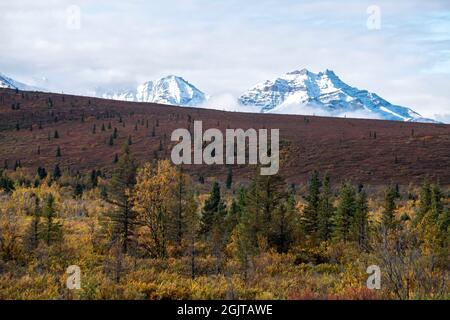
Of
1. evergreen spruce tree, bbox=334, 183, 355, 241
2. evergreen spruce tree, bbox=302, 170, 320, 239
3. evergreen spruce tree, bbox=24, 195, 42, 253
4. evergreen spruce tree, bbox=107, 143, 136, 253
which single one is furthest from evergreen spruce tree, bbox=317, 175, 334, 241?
evergreen spruce tree, bbox=24, 195, 42, 253

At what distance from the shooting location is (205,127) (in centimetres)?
8375

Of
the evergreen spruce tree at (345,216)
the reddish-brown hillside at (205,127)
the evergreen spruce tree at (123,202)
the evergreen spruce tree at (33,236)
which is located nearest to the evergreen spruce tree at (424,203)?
the evergreen spruce tree at (345,216)

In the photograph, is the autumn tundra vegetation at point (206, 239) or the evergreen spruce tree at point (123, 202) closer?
the autumn tundra vegetation at point (206, 239)

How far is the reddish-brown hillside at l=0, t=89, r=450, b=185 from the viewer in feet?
207

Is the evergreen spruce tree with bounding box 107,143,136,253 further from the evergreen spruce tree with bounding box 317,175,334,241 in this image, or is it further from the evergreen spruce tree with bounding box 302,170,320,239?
the evergreen spruce tree with bounding box 317,175,334,241

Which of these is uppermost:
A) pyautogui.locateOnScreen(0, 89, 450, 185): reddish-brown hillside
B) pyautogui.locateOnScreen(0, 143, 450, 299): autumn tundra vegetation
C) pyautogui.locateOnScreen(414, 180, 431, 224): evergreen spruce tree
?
pyautogui.locateOnScreen(0, 89, 450, 185): reddish-brown hillside

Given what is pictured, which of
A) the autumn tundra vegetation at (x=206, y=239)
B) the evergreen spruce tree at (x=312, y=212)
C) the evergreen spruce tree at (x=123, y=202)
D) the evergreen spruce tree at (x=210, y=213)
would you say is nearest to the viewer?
Result: the autumn tundra vegetation at (x=206, y=239)

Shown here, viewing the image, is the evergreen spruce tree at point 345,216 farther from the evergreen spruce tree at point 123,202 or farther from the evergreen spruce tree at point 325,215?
the evergreen spruce tree at point 123,202

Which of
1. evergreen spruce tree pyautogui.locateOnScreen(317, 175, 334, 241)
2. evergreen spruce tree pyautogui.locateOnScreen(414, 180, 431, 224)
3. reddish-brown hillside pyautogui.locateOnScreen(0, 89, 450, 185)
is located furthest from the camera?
reddish-brown hillside pyautogui.locateOnScreen(0, 89, 450, 185)

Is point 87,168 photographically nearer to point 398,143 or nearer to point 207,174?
point 207,174

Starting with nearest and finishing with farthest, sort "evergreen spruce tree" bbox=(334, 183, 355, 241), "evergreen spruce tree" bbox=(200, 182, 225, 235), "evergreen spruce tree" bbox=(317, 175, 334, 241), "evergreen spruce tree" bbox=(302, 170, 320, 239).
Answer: "evergreen spruce tree" bbox=(334, 183, 355, 241), "evergreen spruce tree" bbox=(317, 175, 334, 241), "evergreen spruce tree" bbox=(302, 170, 320, 239), "evergreen spruce tree" bbox=(200, 182, 225, 235)

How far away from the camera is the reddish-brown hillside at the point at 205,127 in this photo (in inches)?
2479

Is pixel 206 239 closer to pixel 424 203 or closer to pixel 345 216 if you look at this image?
pixel 345 216
